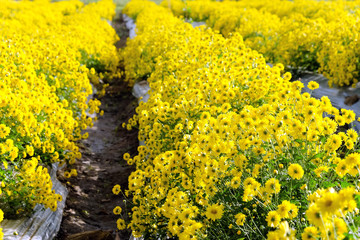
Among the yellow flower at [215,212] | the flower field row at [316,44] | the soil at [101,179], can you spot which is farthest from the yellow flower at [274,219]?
the flower field row at [316,44]

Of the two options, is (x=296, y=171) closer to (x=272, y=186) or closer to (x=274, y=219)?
(x=272, y=186)

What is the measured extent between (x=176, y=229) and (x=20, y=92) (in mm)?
3002

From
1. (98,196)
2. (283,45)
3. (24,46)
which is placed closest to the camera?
(98,196)

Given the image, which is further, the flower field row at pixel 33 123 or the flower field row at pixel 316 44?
the flower field row at pixel 316 44

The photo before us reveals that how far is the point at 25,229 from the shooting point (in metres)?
3.79

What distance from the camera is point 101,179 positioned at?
593cm

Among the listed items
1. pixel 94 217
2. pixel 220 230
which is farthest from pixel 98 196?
pixel 220 230

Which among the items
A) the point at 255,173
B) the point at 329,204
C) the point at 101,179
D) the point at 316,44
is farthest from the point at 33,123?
the point at 316,44

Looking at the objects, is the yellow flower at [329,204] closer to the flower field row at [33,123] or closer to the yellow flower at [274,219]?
the yellow flower at [274,219]

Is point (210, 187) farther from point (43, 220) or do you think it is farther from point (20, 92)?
point (20, 92)

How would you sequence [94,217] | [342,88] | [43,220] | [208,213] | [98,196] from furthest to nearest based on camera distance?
[342,88] < [98,196] < [94,217] < [43,220] < [208,213]

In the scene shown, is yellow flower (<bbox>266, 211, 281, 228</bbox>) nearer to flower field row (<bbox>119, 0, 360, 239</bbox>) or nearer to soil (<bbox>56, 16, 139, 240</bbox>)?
flower field row (<bbox>119, 0, 360, 239</bbox>)

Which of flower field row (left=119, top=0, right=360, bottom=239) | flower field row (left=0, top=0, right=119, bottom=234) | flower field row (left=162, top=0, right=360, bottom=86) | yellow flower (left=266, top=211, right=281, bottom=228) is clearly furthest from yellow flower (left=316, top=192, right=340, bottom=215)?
flower field row (left=162, top=0, right=360, bottom=86)

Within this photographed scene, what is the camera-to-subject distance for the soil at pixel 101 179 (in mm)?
4566
